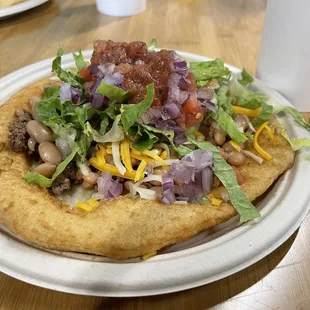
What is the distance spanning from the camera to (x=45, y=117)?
2588 mm


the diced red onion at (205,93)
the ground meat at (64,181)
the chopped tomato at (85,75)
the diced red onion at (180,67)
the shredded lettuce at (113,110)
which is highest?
the diced red onion at (180,67)

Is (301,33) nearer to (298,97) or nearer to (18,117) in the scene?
(298,97)

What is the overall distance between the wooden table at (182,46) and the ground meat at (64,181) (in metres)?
0.59

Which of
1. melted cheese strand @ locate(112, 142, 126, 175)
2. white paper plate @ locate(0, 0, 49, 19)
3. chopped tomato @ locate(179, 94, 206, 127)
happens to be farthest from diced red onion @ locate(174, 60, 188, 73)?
white paper plate @ locate(0, 0, 49, 19)

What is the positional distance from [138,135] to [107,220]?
1.98 ft

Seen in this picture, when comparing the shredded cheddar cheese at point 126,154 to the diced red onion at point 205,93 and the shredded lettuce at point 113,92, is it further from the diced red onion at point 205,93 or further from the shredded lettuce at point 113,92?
the diced red onion at point 205,93

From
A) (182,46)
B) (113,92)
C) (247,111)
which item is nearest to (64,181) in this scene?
(113,92)

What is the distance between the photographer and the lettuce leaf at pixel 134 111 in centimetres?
Answer: 228

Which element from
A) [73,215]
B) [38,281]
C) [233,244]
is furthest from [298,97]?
[38,281]

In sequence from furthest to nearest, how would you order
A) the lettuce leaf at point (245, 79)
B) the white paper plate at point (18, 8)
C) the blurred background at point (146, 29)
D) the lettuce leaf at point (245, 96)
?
the white paper plate at point (18, 8), the blurred background at point (146, 29), the lettuce leaf at point (245, 79), the lettuce leaf at point (245, 96)

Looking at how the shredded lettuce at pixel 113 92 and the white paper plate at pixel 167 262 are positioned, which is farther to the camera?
the shredded lettuce at pixel 113 92

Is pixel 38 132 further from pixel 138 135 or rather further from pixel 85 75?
pixel 138 135

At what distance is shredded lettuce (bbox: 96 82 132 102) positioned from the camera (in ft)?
7.70

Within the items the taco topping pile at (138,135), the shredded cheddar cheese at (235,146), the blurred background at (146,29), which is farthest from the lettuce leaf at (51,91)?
the blurred background at (146,29)
